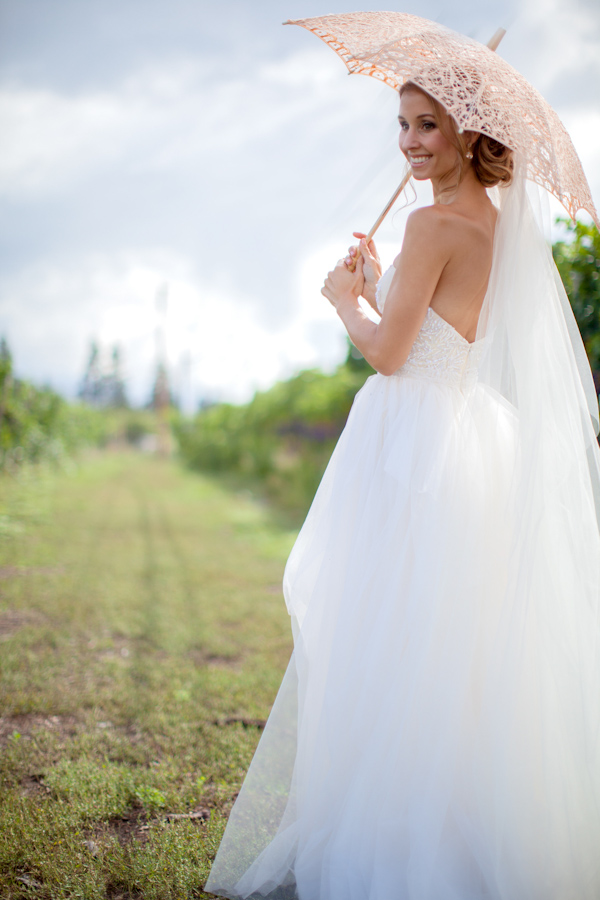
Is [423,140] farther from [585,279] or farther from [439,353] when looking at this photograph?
[585,279]

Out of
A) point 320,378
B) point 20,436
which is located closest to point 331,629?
point 320,378

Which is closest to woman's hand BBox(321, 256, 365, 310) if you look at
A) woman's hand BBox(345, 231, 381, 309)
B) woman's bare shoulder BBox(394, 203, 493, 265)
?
woman's hand BBox(345, 231, 381, 309)

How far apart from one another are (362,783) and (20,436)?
1210 cm

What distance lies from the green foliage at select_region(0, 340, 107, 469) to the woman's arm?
9.64 metres

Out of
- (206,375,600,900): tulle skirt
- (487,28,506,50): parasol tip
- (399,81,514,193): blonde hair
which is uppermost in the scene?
(487,28,506,50): parasol tip

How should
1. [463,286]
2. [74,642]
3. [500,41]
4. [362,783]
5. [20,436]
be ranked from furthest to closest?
[20,436]
[74,642]
[500,41]
[463,286]
[362,783]

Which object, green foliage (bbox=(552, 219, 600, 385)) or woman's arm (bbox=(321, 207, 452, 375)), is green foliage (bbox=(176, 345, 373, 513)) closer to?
green foliage (bbox=(552, 219, 600, 385))

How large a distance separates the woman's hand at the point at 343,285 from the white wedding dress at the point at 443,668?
0.18m

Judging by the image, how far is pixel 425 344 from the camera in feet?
5.44

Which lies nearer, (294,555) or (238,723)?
(294,555)

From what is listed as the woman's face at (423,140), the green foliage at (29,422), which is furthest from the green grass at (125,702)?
→ the green foliage at (29,422)

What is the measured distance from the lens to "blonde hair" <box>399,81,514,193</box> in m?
1.56

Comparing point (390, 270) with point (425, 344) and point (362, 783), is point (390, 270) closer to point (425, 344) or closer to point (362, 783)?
point (425, 344)

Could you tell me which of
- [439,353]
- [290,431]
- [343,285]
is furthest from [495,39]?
[290,431]
